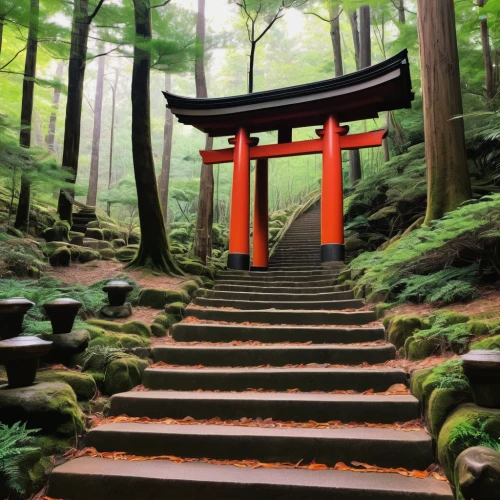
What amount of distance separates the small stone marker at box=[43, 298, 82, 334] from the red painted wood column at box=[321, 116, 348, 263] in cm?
568

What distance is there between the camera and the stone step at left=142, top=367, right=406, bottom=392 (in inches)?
128

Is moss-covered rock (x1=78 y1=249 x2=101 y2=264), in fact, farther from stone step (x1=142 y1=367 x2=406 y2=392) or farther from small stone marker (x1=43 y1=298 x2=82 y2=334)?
stone step (x1=142 y1=367 x2=406 y2=392)

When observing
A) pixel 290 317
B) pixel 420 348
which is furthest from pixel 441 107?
pixel 420 348

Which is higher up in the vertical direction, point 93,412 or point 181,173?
point 181,173

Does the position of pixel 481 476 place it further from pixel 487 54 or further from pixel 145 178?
pixel 487 54

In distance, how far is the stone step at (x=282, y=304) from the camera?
5.39 metres

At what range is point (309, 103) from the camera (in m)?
8.27

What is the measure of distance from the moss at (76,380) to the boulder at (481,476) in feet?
8.85

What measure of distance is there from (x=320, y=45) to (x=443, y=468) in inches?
1062

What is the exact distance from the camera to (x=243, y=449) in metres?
2.59

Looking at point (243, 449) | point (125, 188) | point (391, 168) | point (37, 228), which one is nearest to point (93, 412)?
point (243, 449)

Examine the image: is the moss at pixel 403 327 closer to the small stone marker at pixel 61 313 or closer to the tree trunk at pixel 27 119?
the small stone marker at pixel 61 313

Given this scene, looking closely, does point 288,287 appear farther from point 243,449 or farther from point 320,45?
point 320,45

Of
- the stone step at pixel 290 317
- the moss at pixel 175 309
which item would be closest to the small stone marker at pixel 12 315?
the moss at pixel 175 309
